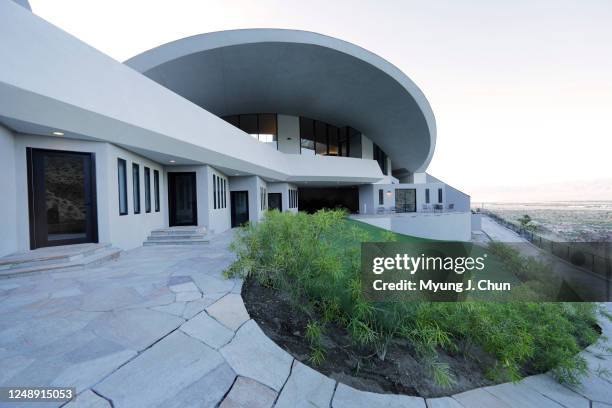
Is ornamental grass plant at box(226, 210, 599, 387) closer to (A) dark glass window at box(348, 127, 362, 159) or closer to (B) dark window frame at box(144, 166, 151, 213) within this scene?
(B) dark window frame at box(144, 166, 151, 213)

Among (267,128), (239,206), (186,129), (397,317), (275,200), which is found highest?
(267,128)

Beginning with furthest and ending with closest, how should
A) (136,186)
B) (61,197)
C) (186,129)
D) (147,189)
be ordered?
(147,189) < (136,186) < (61,197) < (186,129)

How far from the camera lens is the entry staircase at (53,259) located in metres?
4.68

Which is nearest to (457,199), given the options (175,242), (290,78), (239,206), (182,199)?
(290,78)

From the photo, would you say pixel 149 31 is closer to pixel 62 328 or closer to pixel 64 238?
pixel 64 238

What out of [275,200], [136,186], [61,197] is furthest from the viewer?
[275,200]

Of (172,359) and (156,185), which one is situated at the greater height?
(156,185)

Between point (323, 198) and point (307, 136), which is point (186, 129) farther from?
point (323, 198)

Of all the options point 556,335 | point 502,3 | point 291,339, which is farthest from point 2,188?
point 502,3

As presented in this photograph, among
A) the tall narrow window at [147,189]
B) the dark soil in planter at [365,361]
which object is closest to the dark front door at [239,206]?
the tall narrow window at [147,189]

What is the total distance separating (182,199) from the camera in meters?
10.4

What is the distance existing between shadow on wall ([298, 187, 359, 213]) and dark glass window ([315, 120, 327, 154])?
770 centimetres

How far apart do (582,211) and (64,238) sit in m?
16.0

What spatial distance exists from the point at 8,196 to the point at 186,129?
4118 mm
